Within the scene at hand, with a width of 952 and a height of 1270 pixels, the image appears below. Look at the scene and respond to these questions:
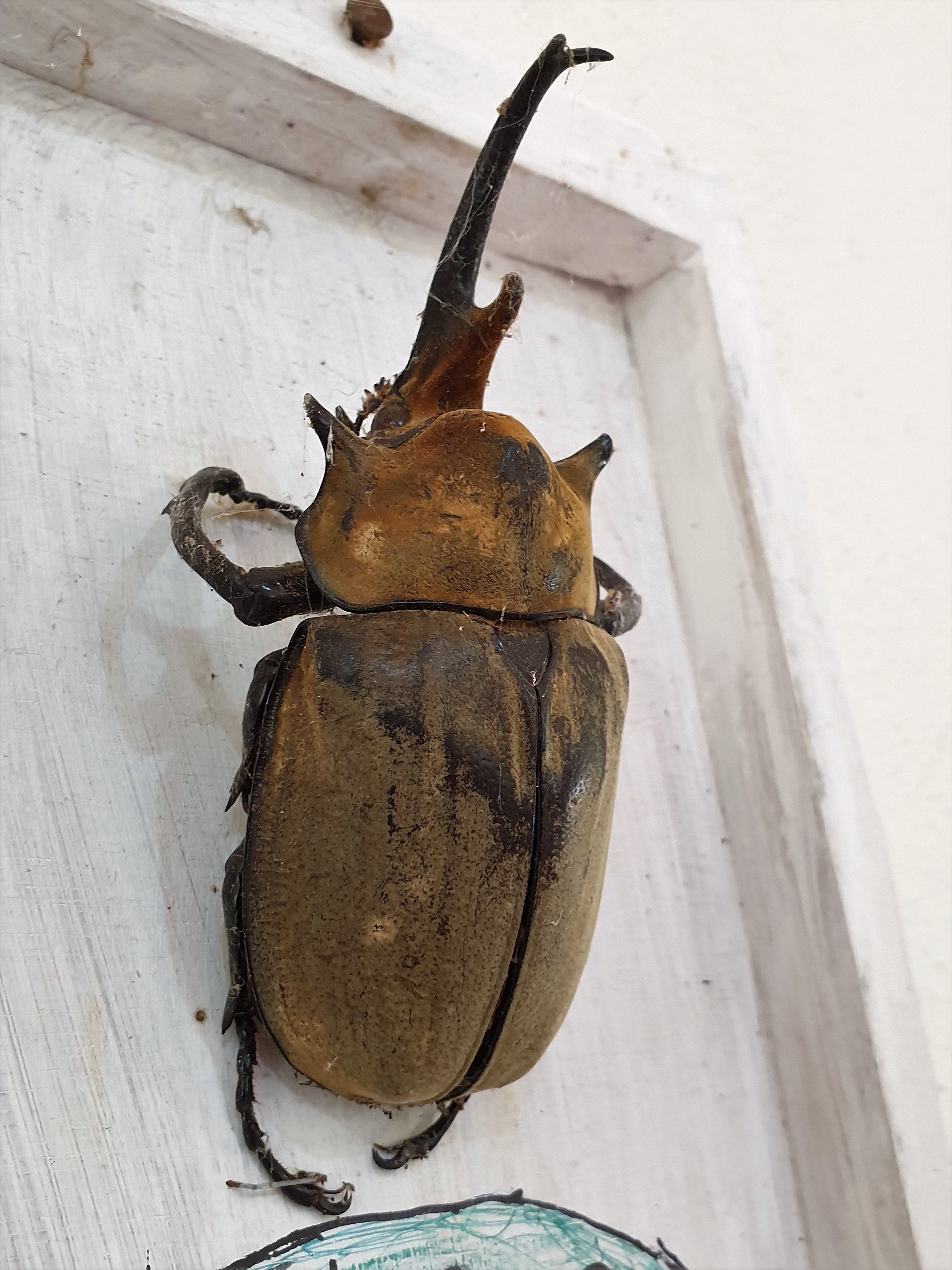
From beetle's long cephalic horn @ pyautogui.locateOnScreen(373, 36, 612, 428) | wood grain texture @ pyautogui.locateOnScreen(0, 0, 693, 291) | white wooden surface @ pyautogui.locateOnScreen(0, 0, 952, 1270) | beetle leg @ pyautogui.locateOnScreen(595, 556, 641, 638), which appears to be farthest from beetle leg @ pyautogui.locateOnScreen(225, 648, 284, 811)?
wood grain texture @ pyautogui.locateOnScreen(0, 0, 693, 291)

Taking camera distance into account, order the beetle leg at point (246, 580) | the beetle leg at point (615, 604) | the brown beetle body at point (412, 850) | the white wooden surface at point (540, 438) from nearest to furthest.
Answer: the brown beetle body at point (412, 850), the beetle leg at point (246, 580), the white wooden surface at point (540, 438), the beetle leg at point (615, 604)

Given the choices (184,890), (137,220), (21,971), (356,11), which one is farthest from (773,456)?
(21,971)

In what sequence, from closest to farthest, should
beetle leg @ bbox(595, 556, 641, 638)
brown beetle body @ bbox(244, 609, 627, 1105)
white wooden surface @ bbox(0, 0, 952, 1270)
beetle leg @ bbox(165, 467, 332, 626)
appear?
brown beetle body @ bbox(244, 609, 627, 1105) → beetle leg @ bbox(165, 467, 332, 626) → white wooden surface @ bbox(0, 0, 952, 1270) → beetle leg @ bbox(595, 556, 641, 638)

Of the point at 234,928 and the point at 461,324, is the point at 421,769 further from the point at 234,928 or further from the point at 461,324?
the point at 461,324

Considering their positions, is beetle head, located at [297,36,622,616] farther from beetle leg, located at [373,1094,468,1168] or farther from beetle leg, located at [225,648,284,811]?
beetle leg, located at [373,1094,468,1168]

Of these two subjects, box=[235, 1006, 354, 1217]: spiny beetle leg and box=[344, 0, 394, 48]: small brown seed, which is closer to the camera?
box=[235, 1006, 354, 1217]: spiny beetle leg

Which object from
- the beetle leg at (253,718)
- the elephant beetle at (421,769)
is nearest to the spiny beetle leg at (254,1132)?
the elephant beetle at (421,769)

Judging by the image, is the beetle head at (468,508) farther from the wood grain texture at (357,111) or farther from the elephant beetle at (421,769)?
the wood grain texture at (357,111)
